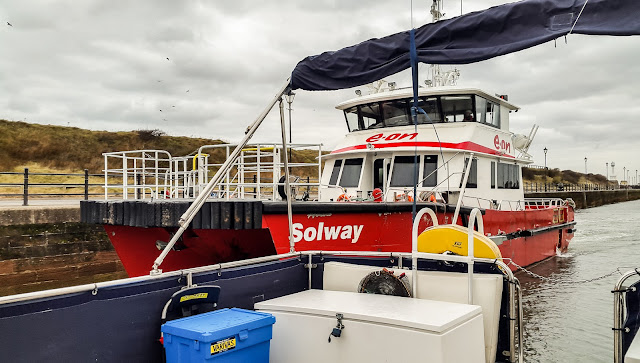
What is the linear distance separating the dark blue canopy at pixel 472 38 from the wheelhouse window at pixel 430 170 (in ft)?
17.7

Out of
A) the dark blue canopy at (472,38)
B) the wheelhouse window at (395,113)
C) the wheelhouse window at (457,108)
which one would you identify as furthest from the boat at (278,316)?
the wheelhouse window at (457,108)

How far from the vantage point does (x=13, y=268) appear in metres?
12.2

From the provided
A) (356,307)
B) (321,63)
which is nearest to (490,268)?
(356,307)

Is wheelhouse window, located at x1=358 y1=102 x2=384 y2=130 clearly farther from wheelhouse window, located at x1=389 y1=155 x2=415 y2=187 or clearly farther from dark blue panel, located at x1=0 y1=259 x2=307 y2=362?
dark blue panel, located at x1=0 y1=259 x2=307 y2=362

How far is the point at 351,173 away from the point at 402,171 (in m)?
1.23

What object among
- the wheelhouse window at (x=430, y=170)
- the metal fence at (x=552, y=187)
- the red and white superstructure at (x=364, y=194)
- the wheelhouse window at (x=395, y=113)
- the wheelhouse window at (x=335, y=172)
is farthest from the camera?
the metal fence at (x=552, y=187)

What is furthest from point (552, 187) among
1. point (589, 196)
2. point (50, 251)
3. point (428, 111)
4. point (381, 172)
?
point (50, 251)

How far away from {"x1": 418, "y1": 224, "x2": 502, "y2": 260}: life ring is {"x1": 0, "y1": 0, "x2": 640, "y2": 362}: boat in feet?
0.04

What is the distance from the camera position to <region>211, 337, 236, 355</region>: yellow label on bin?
3434 millimetres

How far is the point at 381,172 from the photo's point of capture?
35.6 ft

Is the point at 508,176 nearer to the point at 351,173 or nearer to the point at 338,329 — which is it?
the point at 351,173

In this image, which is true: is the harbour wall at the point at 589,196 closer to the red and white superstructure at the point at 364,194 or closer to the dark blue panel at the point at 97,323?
the red and white superstructure at the point at 364,194

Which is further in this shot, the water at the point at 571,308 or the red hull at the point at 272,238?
the water at the point at 571,308

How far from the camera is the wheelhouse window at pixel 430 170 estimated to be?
10234 mm
